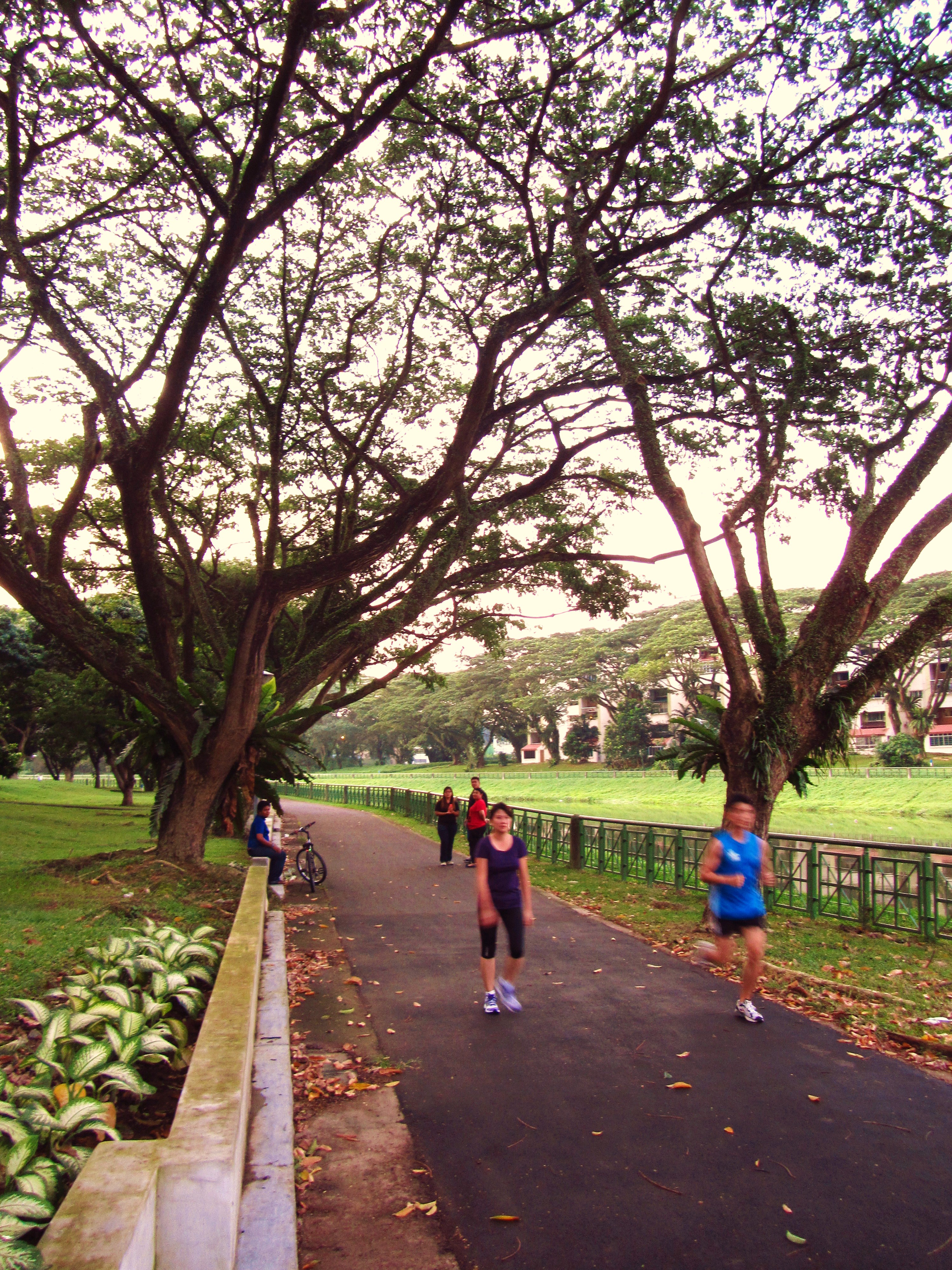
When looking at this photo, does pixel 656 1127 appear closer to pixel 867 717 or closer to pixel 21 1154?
pixel 21 1154

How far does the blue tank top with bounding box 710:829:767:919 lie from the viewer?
598cm

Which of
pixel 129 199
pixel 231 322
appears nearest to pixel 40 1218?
pixel 129 199

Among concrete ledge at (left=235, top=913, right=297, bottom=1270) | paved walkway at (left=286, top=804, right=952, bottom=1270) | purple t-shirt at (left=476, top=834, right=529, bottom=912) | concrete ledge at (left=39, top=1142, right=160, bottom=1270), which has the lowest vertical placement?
paved walkway at (left=286, top=804, right=952, bottom=1270)

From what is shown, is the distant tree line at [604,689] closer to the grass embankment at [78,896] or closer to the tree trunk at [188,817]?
the grass embankment at [78,896]

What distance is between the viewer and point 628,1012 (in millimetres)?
6270

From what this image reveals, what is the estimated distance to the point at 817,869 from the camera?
412 inches

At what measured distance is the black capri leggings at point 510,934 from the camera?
612cm

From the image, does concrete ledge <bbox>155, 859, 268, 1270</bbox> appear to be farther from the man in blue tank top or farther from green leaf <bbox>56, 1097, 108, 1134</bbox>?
the man in blue tank top

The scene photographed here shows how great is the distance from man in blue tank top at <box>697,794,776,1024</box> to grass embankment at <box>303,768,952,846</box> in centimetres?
1442

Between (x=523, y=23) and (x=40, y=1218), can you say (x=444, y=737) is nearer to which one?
(x=523, y=23)

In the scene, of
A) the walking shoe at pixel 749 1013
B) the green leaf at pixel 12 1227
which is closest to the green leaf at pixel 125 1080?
the green leaf at pixel 12 1227

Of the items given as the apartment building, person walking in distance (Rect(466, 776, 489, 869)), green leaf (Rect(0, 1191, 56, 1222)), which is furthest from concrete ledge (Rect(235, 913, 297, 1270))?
the apartment building

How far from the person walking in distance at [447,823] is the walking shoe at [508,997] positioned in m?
9.50

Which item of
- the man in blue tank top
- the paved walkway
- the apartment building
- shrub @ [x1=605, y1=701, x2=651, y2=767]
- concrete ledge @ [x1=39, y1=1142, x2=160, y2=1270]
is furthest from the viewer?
shrub @ [x1=605, y1=701, x2=651, y2=767]
